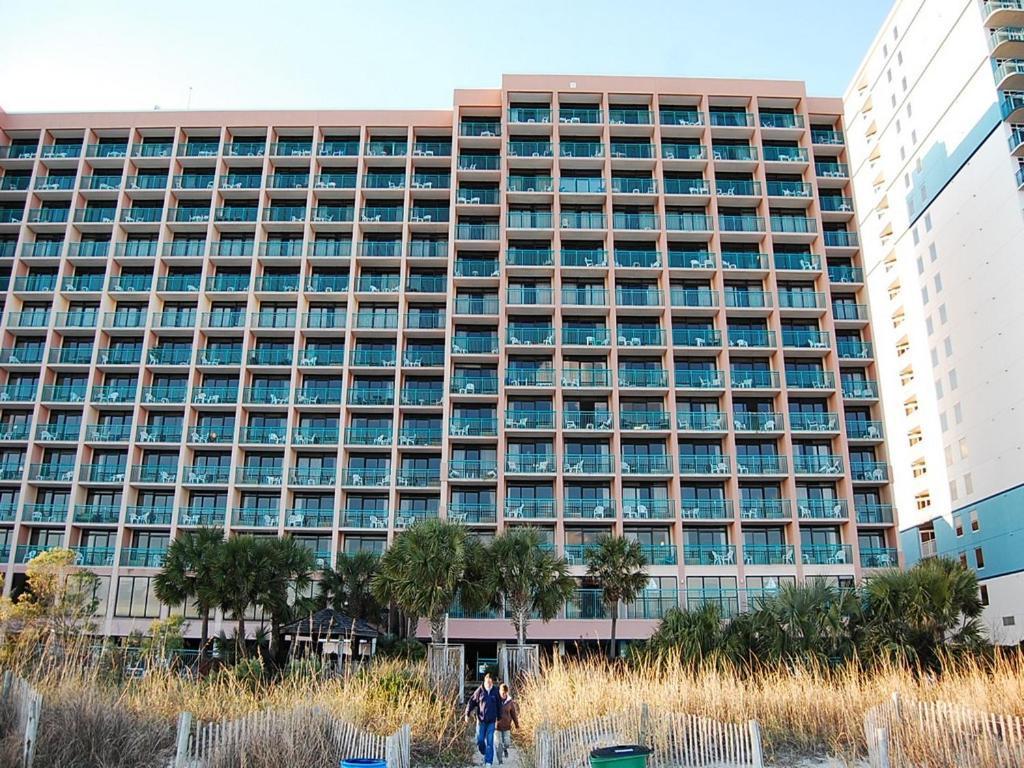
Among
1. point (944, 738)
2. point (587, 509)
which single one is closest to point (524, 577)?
point (587, 509)

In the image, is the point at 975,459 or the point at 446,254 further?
the point at 446,254

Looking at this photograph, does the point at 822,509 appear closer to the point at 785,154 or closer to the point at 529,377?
the point at 529,377

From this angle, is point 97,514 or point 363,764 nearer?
point 363,764

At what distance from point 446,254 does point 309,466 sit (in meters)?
16.2

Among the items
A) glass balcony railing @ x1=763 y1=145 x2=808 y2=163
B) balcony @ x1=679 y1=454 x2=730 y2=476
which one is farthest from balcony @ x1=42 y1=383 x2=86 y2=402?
glass balcony railing @ x1=763 y1=145 x2=808 y2=163

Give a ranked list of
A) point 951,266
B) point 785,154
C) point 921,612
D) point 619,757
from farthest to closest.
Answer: point 785,154 → point 951,266 → point 921,612 → point 619,757

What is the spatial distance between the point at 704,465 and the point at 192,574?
29037 mm

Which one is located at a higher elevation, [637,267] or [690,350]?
[637,267]

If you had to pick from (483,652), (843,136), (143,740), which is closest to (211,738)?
(143,740)

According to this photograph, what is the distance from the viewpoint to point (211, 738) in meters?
14.5

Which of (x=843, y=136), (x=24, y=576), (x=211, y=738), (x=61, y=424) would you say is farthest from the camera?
(x=843, y=136)

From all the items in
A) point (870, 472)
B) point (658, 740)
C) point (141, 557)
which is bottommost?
point (658, 740)

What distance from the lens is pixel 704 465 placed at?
52281 millimetres

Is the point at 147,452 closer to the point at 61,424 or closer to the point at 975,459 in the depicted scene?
the point at 61,424
